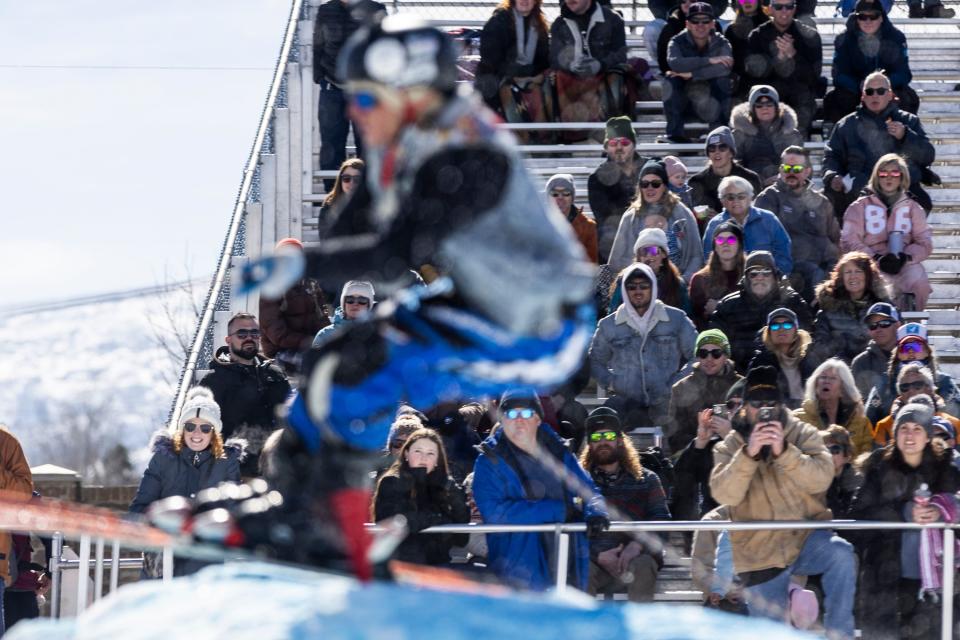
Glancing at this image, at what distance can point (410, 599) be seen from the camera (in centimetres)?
583

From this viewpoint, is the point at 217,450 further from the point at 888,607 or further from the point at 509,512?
the point at 888,607

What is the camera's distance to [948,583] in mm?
8234

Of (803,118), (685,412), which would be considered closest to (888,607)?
(685,412)

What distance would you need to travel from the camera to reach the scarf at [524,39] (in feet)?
43.0

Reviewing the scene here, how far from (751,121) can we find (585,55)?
158 cm

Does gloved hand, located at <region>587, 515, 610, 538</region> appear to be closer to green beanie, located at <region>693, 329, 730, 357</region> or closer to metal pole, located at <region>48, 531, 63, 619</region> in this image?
green beanie, located at <region>693, 329, 730, 357</region>

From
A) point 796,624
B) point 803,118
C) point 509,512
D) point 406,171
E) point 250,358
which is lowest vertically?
point 796,624

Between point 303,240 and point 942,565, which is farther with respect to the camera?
point 303,240

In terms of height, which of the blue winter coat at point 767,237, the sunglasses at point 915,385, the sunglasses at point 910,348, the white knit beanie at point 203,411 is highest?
the blue winter coat at point 767,237

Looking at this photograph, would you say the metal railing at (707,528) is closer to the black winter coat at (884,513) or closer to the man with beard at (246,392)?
the black winter coat at (884,513)

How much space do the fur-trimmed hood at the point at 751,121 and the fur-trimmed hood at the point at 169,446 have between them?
4.83 metres

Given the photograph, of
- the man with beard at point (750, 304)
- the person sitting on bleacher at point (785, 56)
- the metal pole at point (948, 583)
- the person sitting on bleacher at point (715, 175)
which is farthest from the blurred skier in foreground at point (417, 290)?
the person sitting on bleacher at point (785, 56)

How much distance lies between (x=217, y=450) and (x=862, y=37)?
6.81 m

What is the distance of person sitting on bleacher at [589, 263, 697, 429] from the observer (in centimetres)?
1006
